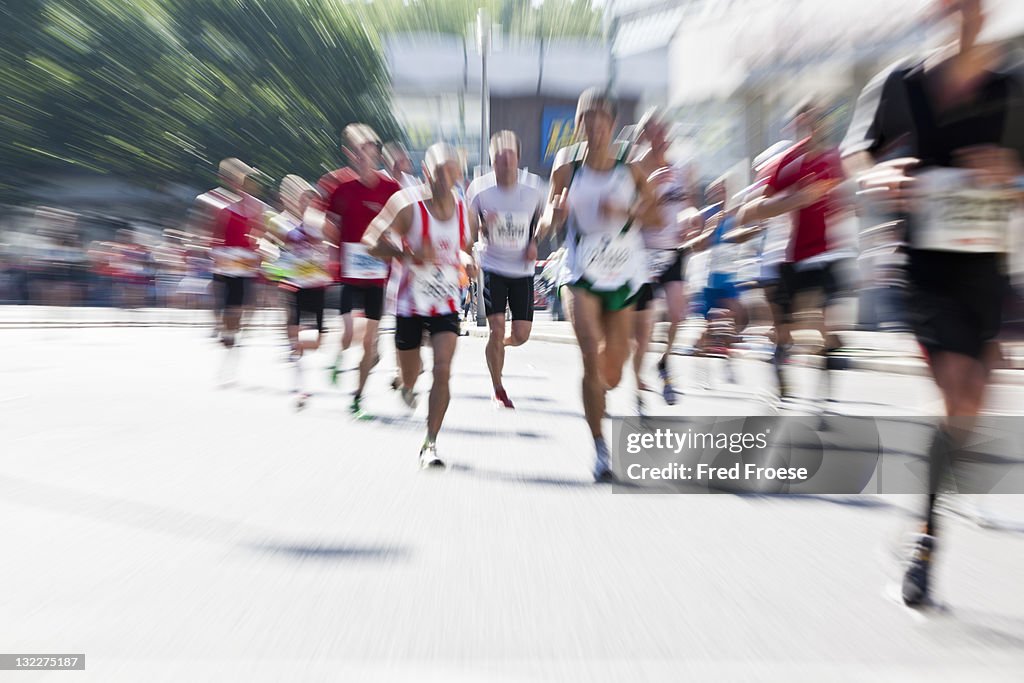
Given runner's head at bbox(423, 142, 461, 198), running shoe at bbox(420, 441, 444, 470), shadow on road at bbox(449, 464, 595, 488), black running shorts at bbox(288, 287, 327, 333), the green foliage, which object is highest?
the green foliage

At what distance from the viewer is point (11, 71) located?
36.5m

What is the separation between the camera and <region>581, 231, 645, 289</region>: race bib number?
575 cm

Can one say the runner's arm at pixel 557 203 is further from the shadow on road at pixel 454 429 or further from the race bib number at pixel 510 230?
the race bib number at pixel 510 230

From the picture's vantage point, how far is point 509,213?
8.03 m

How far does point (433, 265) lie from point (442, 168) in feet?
1.86

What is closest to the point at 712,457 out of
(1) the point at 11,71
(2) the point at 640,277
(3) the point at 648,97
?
(2) the point at 640,277

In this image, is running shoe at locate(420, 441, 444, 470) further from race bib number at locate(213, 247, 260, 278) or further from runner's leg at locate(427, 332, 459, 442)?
race bib number at locate(213, 247, 260, 278)

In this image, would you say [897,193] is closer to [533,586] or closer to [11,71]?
[533,586]

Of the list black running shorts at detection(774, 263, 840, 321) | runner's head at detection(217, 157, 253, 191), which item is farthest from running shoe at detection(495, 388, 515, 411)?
runner's head at detection(217, 157, 253, 191)

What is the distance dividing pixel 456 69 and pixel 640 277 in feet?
165

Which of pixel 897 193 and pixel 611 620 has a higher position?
pixel 897 193

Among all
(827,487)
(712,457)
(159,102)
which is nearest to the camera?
(827,487)

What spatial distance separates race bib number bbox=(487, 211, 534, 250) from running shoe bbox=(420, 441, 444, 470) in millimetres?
2590

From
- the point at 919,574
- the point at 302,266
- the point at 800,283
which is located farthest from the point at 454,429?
the point at 919,574
